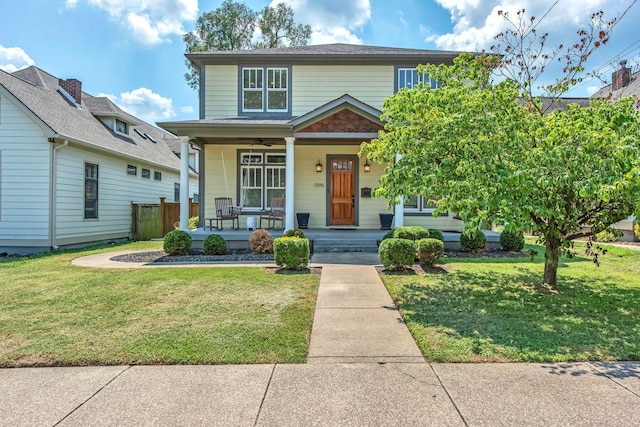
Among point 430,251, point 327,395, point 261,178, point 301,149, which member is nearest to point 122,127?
point 261,178

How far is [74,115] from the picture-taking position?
1277 centimetres

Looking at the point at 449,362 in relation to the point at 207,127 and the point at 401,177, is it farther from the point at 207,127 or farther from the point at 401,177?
the point at 207,127

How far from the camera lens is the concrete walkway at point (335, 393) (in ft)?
7.97

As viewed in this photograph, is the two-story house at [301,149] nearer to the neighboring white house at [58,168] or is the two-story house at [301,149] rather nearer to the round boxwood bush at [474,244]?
the round boxwood bush at [474,244]

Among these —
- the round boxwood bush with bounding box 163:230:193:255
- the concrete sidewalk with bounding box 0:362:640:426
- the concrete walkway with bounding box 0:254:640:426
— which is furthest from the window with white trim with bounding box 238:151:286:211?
the concrete sidewalk with bounding box 0:362:640:426

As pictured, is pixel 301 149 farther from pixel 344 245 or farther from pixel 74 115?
pixel 74 115

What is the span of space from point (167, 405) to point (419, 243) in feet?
19.4

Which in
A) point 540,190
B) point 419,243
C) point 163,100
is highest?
point 163,100

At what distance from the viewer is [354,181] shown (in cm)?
1235

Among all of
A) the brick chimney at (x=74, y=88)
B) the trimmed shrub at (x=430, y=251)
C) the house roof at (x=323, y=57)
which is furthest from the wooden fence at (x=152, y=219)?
the trimmed shrub at (x=430, y=251)

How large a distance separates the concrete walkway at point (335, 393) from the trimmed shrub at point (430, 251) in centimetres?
408

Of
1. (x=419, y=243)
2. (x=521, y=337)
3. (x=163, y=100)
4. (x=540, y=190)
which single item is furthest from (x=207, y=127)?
(x=163, y=100)

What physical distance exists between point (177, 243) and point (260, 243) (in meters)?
2.11

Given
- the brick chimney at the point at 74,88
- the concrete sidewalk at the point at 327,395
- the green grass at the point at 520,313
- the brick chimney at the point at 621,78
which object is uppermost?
the brick chimney at the point at 621,78
